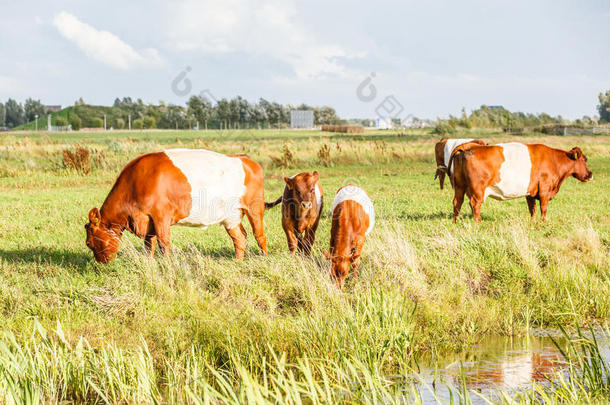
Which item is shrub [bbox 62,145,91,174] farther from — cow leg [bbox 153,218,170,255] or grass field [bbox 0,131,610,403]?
cow leg [bbox 153,218,170,255]

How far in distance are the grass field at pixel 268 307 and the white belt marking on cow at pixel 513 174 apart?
708mm

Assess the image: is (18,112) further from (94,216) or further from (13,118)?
(94,216)

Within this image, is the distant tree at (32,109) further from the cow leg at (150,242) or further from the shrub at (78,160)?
the cow leg at (150,242)

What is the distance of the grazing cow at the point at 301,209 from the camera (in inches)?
Answer: 359

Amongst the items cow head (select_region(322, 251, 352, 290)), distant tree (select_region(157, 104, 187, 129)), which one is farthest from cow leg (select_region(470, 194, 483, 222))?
distant tree (select_region(157, 104, 187, 129))

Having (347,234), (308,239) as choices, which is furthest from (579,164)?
(347,234)

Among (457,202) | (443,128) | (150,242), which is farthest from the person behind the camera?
(443,128)

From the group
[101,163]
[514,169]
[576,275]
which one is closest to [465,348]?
[576,275]

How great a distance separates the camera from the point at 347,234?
862 cm

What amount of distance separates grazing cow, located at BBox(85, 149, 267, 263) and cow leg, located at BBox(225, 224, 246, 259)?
396 mm

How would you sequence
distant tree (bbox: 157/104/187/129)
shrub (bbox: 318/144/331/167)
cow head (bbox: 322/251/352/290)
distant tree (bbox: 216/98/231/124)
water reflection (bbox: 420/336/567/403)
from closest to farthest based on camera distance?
1. water reflection (bbox: 420/336/567/403)
2. cow head (bbox: 322/251/352/290)
3. shrub (bbox: 318/144/331/167)
4. distant tree (bbox: 216/98/231/124)
5. distant tree (bbox: 157/104/187/129)

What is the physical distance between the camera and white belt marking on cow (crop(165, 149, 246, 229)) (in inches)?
369

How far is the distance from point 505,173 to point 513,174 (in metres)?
0.19

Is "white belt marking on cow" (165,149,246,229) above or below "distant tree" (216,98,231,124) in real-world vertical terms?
below
